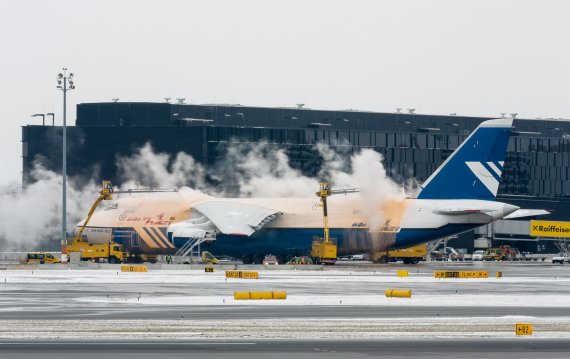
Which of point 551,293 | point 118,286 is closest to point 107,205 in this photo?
point 118,286

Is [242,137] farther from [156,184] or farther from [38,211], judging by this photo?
[38,211]

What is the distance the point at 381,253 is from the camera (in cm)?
12531

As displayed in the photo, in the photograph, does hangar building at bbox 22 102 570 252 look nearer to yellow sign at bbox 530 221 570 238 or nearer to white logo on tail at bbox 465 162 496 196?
yellow sign at bbox 530 221 570 238

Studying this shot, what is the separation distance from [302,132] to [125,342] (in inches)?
5817

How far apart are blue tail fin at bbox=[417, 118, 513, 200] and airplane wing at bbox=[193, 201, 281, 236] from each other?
16020 millimetres

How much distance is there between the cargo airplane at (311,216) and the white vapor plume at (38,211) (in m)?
8.51

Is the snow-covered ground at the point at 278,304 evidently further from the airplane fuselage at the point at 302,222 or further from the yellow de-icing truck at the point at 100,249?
the yellow de-icing truck at the point at 100,249

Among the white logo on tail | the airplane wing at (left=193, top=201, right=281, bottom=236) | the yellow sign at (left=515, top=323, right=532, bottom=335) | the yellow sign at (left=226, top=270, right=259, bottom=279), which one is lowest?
the yellow sign at (left=226, top=270, right=259, bottom=279)

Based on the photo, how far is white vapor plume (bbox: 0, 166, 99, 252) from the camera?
131 m

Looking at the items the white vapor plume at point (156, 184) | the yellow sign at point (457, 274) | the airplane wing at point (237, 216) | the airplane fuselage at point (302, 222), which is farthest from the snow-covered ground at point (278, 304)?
the white vapor plume at point (156, 184)

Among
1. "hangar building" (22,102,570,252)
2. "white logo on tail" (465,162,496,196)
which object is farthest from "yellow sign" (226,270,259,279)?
"hangar building" (22,102,570,252)

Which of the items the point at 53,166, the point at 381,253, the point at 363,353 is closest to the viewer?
the point at 363,353

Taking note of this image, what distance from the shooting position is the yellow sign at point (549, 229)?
172375mm

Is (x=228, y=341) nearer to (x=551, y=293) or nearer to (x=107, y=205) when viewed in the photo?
(x=551, y=293)
